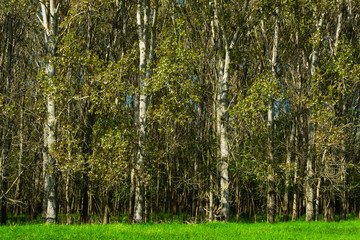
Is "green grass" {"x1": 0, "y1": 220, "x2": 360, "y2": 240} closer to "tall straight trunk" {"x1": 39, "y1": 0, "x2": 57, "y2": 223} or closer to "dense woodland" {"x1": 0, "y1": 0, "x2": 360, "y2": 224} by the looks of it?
"dense woodland" {"x1": 0, "y1": 0, "x2": 360, "y2": 224}

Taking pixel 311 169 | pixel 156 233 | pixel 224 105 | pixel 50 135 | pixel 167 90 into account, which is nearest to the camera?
pixel 156 233

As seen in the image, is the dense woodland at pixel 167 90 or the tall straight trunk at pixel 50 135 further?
the dense woodland at pixel 167 90

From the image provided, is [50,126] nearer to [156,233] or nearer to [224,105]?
[156,233]

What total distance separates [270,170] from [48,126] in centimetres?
935

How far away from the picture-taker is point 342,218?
21.6 m

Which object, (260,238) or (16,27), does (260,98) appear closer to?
(260,238)

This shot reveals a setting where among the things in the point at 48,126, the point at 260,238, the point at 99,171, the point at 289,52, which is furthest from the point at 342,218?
the point at 48,126

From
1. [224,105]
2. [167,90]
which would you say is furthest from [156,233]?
[167,90]

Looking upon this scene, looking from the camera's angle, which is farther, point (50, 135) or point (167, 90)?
point (167, 90)

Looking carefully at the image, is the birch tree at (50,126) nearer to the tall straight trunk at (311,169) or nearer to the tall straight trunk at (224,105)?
the tall straight trunk at (224,105)

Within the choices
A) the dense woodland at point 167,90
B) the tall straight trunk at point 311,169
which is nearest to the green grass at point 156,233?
the dense woodland at point 167,90

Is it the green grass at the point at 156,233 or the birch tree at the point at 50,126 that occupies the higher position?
the birch tree at the point at 50,126

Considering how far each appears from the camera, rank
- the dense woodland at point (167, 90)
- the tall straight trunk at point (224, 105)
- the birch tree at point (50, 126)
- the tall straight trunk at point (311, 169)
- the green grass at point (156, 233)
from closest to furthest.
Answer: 1. the green grass at point (156, 233)
2. the birch tree at point (50, 126)
3. the dense woodland at point (167, 90)
4. the tall straight trunk at point (224, 105)
5. the tall straight trunk at point (311, 169)

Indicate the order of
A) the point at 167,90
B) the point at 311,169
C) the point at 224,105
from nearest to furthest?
1. the point at 224,105
2. the point at 311,169
3. the point at 167,90
